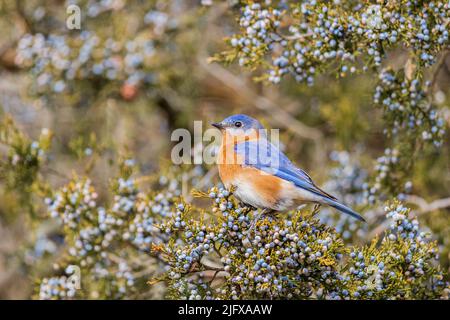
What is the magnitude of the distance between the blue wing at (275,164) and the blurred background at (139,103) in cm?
89

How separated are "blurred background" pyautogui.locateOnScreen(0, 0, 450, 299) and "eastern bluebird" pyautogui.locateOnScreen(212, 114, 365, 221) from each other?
35.0 inches

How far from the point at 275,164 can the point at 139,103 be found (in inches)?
115

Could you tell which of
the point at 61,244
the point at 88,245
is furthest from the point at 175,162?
the point at 61,244

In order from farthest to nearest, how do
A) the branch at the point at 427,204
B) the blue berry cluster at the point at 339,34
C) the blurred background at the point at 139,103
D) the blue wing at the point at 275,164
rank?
the blurred background at the point at 139,103 < the branch at the point at 427,204 < the blue wing at the point at 275,164 < the blue berry cluster at the point at 339,34

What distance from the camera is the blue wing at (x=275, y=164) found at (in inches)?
171

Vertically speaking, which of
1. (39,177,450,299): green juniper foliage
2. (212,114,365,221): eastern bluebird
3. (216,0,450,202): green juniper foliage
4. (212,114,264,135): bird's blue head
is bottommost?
(39,177,450,299): green juniper foliage

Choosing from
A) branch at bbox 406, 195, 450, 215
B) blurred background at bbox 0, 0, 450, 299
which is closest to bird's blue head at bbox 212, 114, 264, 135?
blurred background at bbox 0, 0, 450, 299

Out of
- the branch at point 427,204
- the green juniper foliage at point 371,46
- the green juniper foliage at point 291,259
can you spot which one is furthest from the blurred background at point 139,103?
the green juniper foliage at point 291,259

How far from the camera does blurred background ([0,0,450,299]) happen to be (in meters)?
5.88

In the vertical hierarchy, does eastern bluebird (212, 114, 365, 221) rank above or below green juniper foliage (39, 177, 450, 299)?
above

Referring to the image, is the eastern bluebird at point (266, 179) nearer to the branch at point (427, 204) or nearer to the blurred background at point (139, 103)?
the blurred background at point (139, 103)

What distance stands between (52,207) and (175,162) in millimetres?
1174

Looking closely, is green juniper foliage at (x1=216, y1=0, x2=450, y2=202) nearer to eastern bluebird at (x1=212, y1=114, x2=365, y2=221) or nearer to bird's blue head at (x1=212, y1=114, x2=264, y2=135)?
bird's blue head at (x1=212, y1=114, x2=264, y2=135)

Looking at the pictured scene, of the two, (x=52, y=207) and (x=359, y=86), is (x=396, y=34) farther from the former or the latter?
(x=52, y=207)
